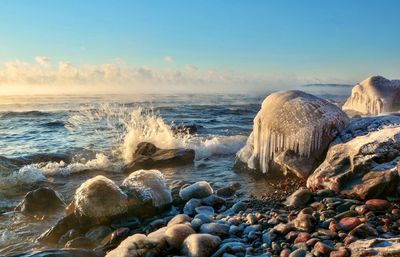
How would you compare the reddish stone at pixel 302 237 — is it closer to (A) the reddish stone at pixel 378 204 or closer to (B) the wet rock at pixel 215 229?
(B) the wet rock at pixel 215 229

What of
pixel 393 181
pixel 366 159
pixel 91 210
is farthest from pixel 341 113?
pixel 91 210

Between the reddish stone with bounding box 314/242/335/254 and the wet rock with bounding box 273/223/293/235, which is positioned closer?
the reddish stone with bounding box 314/242/335/254

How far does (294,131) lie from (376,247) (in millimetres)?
3973

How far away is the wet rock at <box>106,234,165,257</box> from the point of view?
4.42 meters

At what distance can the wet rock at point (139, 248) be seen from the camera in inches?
174

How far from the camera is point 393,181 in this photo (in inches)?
216

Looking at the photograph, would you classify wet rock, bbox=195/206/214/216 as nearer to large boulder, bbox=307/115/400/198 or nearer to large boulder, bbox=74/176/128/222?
large boulder, bbox=74/176/128/222

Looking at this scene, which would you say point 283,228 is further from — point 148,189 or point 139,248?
point 148,189

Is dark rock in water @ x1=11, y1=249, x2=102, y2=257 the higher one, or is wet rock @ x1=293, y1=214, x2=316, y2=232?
wet rock @ x1=293, y1=214, x2=316, y2=232

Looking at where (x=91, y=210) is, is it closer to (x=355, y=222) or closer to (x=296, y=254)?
(x=296, y=254)

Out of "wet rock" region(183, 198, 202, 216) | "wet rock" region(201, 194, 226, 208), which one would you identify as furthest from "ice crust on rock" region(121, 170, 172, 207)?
"wet rock" region(201, 194, 226, 208)

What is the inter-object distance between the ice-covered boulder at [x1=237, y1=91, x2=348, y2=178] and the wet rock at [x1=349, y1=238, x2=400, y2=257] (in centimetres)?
330

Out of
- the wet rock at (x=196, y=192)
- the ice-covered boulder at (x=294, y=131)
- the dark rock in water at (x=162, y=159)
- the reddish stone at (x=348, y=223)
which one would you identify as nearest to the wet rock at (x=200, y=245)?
the reddish stone at (x=348, y=223)

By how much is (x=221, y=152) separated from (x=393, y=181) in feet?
21.6
